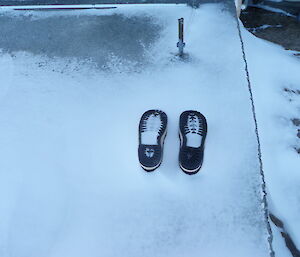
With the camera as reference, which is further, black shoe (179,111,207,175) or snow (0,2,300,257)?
black shoe (179,111,207,175)

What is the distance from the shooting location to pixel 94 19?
272 centimetres

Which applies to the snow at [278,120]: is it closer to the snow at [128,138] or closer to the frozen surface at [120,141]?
the snow at [128,138]

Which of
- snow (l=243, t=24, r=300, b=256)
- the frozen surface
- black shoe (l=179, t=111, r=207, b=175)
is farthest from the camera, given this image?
snow (l=243, t=24, r=300, b=256)

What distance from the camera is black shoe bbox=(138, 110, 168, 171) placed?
1773 mm

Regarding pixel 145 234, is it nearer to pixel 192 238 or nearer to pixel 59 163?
pixel 192 238

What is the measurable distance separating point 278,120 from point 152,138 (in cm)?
Result: 114

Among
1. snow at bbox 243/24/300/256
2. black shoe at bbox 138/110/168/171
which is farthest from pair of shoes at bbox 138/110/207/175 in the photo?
snow at bbox 243/24/300/256

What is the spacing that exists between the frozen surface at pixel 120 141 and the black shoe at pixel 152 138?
0.07 meters

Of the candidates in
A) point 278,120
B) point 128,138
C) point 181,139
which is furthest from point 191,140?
point 278,120

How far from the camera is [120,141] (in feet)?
6.46

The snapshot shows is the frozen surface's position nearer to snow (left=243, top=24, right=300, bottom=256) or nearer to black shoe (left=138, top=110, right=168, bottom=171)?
black shoe (left=138, top=110, right=168, bottom=171)

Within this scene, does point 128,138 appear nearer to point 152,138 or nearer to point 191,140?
point 152,138

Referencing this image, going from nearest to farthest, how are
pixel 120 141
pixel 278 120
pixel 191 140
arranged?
pixel 191 140 → pixel 120 141 → pixel 278 120

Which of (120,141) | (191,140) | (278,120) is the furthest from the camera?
(278,120)
